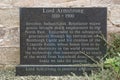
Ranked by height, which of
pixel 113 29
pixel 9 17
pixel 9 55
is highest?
pixel 9 17

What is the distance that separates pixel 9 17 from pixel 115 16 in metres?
1.62

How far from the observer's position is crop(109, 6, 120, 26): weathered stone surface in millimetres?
5973

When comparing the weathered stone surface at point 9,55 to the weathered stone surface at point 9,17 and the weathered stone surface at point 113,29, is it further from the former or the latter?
the weathered stone surface at point 113,29

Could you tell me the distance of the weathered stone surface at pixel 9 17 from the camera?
19.6 ft

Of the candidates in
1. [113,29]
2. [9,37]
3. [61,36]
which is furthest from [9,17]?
[113,29]

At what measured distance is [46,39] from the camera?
581 cm

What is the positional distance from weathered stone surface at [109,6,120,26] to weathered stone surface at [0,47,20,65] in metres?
1.53

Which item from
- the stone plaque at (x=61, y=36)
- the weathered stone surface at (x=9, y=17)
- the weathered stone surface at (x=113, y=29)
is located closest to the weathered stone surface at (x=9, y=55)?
the stone plaque at (x=61, y=36)

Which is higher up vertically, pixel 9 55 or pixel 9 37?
pixel 9 37

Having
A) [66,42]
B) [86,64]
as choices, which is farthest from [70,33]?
[86,64]

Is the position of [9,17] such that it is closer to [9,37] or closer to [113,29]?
[9,37]

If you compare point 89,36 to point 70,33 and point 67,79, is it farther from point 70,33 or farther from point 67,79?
point 67,79

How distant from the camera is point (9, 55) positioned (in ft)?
19.8

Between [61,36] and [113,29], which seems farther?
[113,29]
